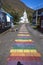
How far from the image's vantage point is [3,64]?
905cm

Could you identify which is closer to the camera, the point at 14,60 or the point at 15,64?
the point at 15,64

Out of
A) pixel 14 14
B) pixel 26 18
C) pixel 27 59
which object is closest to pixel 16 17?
pixel 14 14

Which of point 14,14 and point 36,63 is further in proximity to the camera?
point 14,14

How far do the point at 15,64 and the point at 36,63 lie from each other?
3.34 ft

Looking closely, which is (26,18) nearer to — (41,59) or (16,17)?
(16,17)

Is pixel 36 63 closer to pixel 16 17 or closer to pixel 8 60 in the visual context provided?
pixel 8 60

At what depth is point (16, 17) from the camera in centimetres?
8281

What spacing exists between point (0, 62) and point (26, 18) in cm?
11900

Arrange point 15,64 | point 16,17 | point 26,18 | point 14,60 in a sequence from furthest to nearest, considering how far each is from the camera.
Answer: point 26,18 < point 16,17 < point 14,60 < point 15,64

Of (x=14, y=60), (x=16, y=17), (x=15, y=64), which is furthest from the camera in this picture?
(x=16, y=17)

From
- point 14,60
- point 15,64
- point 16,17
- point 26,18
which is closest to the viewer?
point 15,64

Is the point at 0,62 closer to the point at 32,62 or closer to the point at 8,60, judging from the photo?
the point at 8,60

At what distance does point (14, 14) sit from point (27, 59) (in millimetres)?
74274

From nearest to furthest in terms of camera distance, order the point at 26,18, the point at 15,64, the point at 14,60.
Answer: the point at 15,64, the point at 14,60, the point at 26,18
